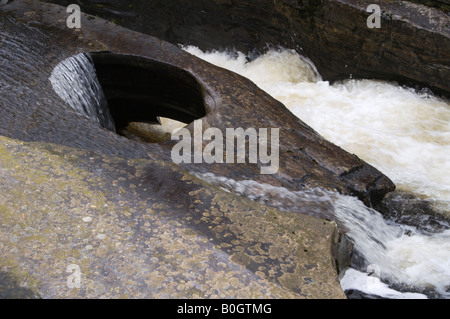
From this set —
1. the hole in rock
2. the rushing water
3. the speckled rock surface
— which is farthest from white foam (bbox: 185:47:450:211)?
the speckled rock surface

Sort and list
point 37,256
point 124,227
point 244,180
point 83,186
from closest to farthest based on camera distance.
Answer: point 37,256 < point 124,227 < point 83,186 < point 244,180

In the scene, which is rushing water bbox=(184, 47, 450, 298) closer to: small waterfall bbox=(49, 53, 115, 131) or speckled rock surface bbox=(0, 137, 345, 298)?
speckled rock surface bbox=(0, 137, 345, 298)

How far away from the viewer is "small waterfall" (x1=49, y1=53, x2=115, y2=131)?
3830 millimetres

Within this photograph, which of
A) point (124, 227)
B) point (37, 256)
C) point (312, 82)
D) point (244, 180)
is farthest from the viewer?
point (312, 82)

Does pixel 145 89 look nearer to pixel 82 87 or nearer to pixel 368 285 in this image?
pixel 82 87

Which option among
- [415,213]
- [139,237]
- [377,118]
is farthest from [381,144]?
[139,237]

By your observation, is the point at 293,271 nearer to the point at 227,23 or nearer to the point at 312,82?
the point at 312,82

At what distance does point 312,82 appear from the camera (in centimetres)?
634

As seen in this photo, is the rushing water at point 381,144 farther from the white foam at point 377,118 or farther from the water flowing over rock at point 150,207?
the water flowing over rock at point 150,207

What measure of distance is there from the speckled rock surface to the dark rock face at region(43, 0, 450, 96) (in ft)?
11.7

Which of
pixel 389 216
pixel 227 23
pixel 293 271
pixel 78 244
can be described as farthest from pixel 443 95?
pixel 78 244

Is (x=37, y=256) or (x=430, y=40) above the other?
(x=430, y=40)

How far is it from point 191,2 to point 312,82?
6.73 ft

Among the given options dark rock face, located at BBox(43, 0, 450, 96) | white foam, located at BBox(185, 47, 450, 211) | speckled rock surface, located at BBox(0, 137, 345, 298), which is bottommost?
white foam, located at BBox(185, 47, 450, 211)
